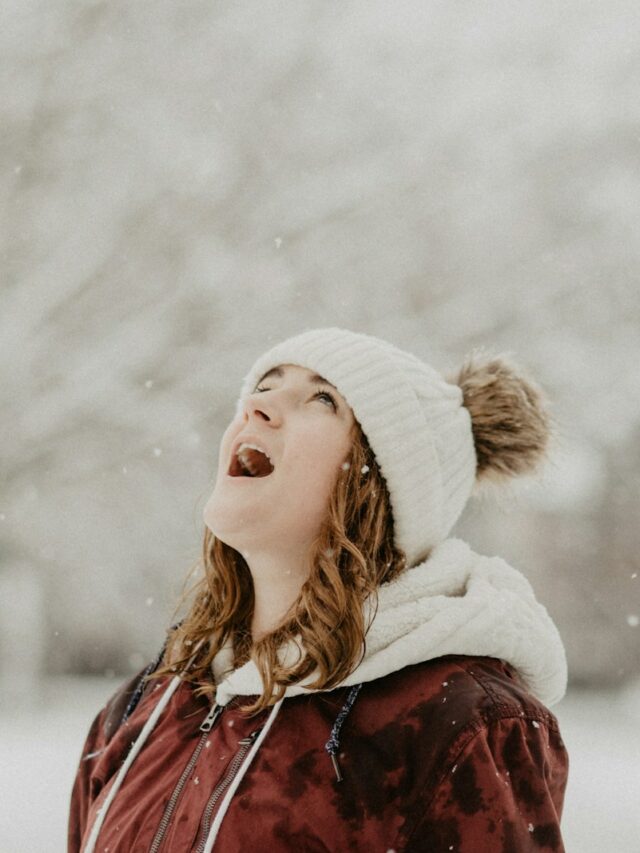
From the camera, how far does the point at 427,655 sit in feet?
4.19

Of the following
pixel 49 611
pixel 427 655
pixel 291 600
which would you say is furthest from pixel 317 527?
pixel 49 611

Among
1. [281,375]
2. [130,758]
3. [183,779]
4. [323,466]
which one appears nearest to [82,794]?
[130,758]

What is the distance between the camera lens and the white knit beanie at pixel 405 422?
155 cm

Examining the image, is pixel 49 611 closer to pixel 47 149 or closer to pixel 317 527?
pixel 47 149

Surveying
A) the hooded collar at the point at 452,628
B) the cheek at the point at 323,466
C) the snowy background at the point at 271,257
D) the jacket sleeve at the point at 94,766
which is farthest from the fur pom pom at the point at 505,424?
the snowy background at the point at 271,257

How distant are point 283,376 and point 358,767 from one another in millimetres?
791

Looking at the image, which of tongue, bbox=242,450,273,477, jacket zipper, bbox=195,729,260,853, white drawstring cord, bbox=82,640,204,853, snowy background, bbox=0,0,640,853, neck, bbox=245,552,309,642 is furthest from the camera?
snowy background, bbox=0,0,640,853

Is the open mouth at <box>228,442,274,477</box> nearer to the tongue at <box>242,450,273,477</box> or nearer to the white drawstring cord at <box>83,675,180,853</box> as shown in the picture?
the tongue at <box>242,450,273,477</box>

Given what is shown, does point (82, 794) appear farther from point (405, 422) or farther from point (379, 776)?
point (405, 422)

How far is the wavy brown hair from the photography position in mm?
1329

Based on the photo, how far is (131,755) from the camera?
147 centimetres

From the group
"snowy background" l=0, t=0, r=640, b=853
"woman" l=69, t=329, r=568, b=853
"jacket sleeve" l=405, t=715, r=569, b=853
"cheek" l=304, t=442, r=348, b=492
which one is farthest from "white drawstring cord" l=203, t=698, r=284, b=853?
"snowy background" l=0, t=0, r=640, b=853

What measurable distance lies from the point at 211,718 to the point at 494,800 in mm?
535

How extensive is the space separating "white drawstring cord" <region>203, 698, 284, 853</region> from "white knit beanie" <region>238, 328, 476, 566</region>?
426mm
